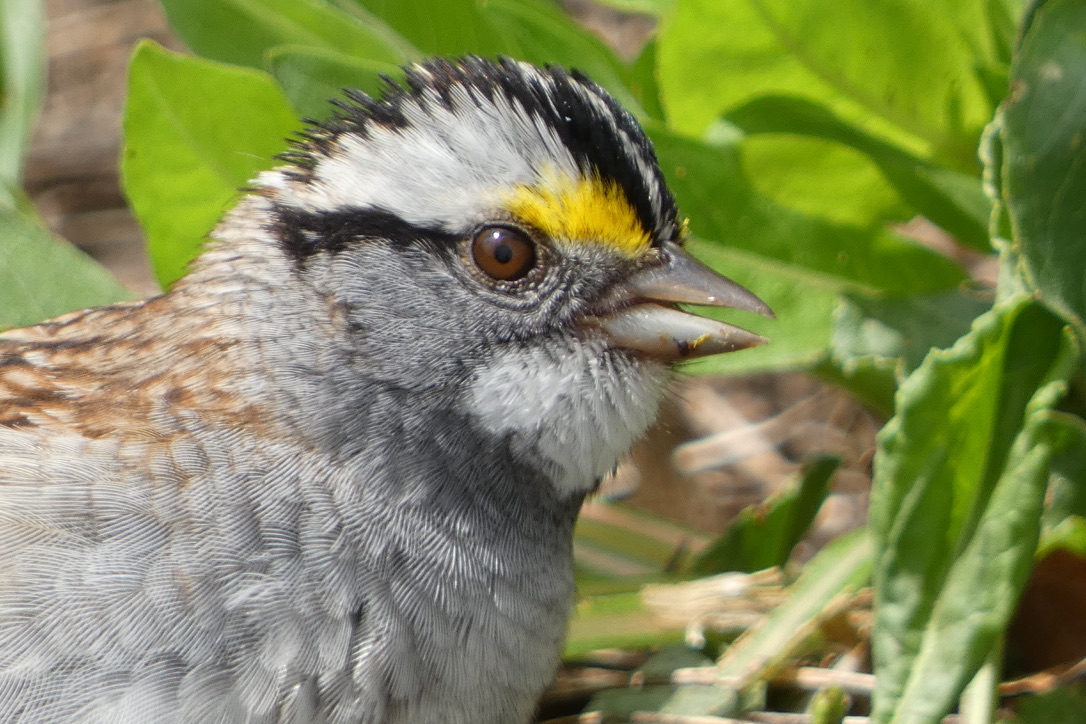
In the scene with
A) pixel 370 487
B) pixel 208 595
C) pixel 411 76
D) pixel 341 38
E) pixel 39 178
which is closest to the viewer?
pixel 208 595

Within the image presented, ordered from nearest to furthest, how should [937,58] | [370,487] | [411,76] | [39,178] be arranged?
[370,487], [411,76], [937,58], [39,178]

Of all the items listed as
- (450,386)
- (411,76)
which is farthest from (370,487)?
(411,76)

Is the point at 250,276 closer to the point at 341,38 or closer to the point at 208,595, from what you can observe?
the point at 208,595

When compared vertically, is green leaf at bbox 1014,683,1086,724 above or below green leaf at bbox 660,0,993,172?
below

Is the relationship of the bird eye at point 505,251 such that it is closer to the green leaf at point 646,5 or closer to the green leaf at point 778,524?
the green leaf at point 778,524

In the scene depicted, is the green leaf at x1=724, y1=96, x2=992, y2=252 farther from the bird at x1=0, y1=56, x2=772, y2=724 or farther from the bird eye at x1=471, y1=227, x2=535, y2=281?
the bird eye at x1=471, y1=227, x2=535, y2=281

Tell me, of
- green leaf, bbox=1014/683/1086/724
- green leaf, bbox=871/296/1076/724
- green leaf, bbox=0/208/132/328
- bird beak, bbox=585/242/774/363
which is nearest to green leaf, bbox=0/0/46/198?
green leaf, bbox=0/208/132/328
